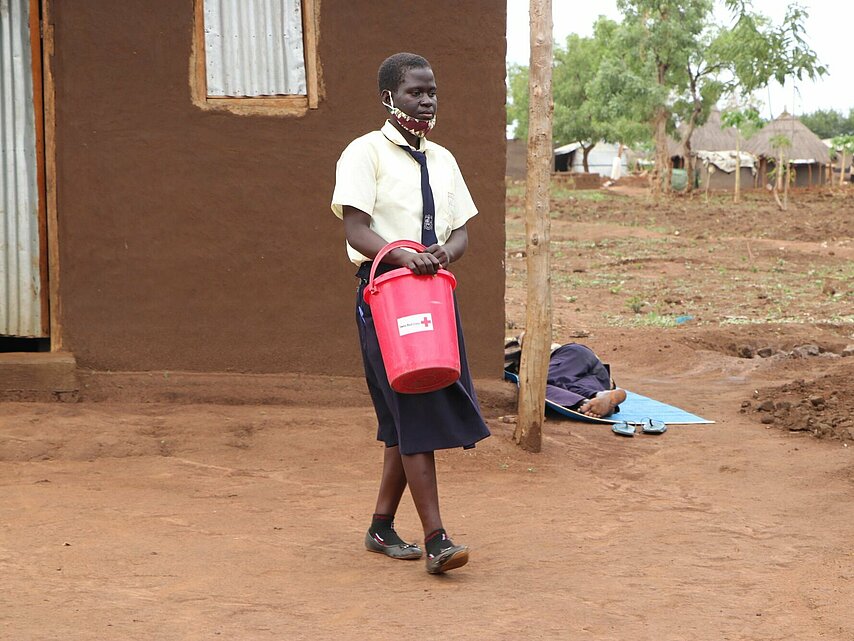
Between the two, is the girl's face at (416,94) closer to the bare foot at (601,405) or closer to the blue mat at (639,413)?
the blue mat at (639,413)

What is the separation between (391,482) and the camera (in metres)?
3.71

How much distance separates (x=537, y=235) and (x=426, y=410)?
2154mm

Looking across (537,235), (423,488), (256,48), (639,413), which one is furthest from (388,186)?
(639,413)

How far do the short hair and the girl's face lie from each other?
0.01 meters

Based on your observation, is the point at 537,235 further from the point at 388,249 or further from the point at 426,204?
the point at 388,249

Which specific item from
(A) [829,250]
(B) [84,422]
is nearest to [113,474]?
(B) [84,422]

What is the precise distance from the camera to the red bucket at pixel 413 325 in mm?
3203

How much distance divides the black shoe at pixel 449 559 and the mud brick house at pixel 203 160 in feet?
8.43

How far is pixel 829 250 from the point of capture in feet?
58.4

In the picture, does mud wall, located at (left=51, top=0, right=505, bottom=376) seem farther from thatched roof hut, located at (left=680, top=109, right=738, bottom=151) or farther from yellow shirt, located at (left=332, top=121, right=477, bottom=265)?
thatched roof hut, located at (left=680, top=109, right=738, bottom=151)

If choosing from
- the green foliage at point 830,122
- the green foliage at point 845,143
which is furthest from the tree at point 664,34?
the green foliage at point 830,122

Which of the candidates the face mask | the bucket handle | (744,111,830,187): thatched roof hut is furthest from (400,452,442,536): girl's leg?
(744,111,830,187): thatched roof hut

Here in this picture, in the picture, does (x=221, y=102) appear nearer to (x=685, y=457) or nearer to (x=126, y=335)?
(x=126, y=335)

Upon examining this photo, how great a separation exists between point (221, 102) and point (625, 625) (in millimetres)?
3715
